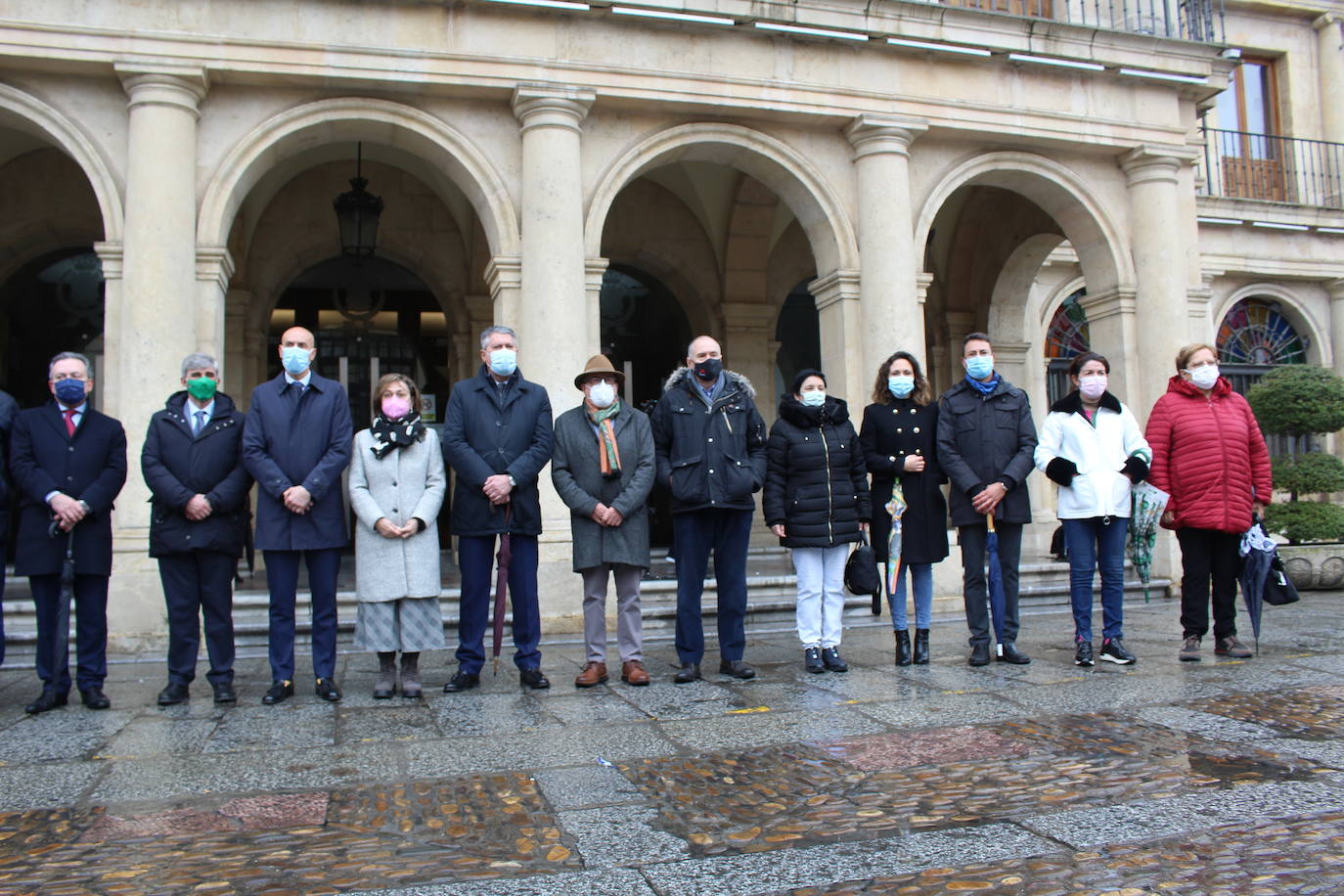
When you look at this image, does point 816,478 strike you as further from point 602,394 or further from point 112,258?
point 112,258

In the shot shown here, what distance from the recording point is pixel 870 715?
4.91m

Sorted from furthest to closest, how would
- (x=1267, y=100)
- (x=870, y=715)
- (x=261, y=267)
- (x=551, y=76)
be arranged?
(x=1267, y=100), (x=261, y=267), (x=551, y=76), (x=870, y=715)

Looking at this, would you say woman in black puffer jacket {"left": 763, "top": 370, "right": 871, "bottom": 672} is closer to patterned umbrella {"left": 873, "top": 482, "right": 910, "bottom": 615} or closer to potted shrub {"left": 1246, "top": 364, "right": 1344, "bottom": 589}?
patterned umbrella {"left": 873, "top": 482, "right": 910, "bottom": 615}

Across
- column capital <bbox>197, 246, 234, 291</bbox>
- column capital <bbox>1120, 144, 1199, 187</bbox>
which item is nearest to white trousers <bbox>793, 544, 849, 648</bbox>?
column capital <bbox>197, 246, 234, 291</bbox>

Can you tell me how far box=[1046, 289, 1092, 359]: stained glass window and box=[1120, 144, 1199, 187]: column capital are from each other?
4913mm

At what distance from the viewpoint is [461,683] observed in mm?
5840

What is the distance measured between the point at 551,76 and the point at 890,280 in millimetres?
3695

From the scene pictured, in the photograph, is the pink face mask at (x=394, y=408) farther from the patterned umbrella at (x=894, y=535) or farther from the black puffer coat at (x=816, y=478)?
the patterned umbrella at (x=894, y=535)

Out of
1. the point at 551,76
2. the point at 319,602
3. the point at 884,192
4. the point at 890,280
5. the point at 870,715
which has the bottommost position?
the point at 870,715

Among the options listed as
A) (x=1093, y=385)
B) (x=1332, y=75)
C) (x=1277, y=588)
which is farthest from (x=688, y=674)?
(x=1332, y=75)

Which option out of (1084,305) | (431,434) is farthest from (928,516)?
(1084,305)

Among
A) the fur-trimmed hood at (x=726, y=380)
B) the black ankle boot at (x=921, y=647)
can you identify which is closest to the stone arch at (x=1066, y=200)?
the fur-trimmed hood at (x=726, y=380)

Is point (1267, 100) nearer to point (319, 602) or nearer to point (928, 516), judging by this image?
point (928, 516)

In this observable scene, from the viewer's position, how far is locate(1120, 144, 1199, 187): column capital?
1134 cm
